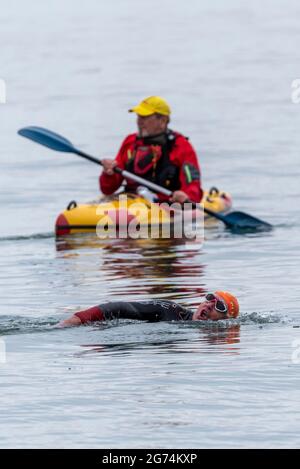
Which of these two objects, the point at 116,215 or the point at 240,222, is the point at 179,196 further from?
the point at 240,222

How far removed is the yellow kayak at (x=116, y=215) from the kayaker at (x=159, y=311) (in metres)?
6.29

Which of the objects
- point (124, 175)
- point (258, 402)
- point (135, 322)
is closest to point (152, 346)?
point (135, 322)

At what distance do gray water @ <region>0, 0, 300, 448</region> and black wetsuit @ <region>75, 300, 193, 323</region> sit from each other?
108 mm

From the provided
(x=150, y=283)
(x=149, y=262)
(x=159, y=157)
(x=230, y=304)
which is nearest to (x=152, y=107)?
(x=159, y=157)

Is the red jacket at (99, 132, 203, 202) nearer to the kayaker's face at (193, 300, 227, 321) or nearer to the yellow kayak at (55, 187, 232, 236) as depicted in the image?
the yellow kayak at (55, 187, 232, 236)

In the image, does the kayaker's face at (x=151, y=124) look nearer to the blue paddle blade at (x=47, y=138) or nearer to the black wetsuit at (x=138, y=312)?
the blue paddle blade at (x=47, y=138)

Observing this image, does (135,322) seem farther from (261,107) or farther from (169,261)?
(261,107)

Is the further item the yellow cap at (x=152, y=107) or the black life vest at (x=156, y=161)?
the black life vest at (x=156, y=161)

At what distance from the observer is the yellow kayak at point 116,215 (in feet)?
69.9

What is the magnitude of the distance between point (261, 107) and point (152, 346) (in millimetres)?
28458

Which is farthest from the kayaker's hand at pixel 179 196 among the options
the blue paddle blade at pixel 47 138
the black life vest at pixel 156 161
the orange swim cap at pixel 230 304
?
the orange swim cap at pixel 230 304

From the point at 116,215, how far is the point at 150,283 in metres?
3.62

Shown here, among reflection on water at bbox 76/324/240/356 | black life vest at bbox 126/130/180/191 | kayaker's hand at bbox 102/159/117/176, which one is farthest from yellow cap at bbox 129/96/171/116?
reflection on water at bbox 76/324/240/356

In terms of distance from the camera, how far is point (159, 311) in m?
14.9
